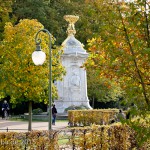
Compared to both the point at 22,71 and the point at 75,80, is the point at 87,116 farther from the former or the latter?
the point at 75,80

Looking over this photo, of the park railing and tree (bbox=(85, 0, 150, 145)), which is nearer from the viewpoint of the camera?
tree (bbox=(85, 0, 150, 145))

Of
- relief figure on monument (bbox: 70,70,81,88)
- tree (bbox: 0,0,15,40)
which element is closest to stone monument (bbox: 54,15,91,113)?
relief figure on monument (bbox: 70,70,81,88)

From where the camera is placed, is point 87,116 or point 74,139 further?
point 87,116

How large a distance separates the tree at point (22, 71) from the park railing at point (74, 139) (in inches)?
408

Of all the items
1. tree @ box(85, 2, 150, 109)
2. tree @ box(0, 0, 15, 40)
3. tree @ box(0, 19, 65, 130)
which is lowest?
tree @ box(85, 2, 150, 109)

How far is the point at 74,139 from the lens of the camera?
11.9 metres

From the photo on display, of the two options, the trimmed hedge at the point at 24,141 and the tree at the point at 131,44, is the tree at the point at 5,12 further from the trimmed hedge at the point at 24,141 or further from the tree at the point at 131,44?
the tree at the point at 131,44

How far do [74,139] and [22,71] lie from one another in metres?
11.8

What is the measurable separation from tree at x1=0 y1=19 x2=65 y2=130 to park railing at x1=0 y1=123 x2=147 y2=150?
34.0 ft

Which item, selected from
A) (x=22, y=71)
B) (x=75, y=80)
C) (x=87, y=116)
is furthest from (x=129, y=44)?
(x=75, y=80)

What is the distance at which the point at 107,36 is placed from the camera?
6262 millimetres

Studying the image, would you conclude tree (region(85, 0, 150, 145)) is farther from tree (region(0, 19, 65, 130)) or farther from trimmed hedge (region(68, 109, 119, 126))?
trimmed hedge (region(68, 109, 119, 126))

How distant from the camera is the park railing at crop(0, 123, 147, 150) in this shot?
11.2 metres

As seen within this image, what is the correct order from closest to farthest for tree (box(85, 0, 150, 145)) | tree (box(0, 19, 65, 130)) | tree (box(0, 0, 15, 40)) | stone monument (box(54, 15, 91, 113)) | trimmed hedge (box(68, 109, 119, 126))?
tree (box(85, 0, 150, 145)) < tree (box(0, 19, 65, 130)) < trimmed hedge (box(68, 109, 119, 126)) < stone monument (box(54, 15, 91, 113)) < tree (box(0, 0, 15, 40))
